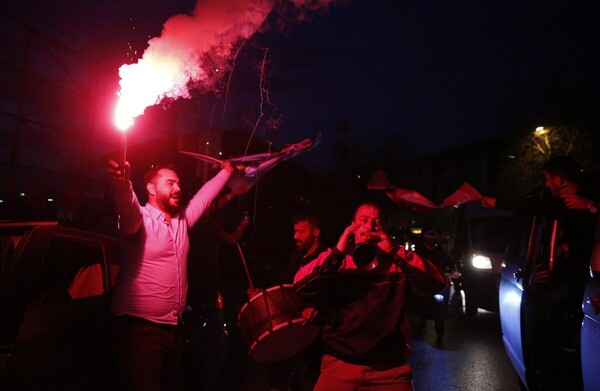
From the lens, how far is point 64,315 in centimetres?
326

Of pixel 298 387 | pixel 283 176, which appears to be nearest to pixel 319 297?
pixel 298 387

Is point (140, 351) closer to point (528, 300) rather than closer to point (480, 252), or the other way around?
point (528, 300)

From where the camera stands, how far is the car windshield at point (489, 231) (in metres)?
11.0

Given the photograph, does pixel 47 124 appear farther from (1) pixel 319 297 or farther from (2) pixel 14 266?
(1) pixel 319 297

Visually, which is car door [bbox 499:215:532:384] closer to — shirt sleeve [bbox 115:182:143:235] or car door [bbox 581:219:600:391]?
car door [bbox 581:219:600:391]

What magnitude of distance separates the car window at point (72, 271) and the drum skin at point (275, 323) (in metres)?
1.38

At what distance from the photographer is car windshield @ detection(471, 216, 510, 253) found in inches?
435

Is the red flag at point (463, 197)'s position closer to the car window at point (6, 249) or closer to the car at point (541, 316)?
the car at point (541, 316)

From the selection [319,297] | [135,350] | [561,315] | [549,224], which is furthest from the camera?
[549,224]

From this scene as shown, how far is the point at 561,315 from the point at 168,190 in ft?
10.9

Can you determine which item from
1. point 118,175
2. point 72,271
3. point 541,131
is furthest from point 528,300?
point 541,131

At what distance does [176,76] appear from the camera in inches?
179

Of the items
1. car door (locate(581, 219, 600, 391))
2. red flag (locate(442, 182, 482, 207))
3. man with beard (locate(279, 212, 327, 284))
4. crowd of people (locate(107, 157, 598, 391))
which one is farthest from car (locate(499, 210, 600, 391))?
man with beard (locate(279, 212, 327, 284))

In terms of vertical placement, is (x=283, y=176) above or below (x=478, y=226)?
above
